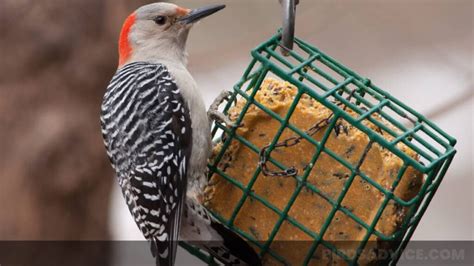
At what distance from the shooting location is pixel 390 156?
3707 mm

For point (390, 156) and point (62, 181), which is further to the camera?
point (62, 181)

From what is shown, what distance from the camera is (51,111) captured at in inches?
222

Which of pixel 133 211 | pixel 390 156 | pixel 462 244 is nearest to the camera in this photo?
pixel 390 156

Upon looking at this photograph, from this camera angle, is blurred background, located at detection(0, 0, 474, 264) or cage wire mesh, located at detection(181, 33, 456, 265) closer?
cage wire mesh, located at detection(181, 33, 456, 265)

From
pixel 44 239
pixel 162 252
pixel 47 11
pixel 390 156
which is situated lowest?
pixel 44 239

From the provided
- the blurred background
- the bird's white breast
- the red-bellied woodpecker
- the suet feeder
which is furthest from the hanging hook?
the blurred background

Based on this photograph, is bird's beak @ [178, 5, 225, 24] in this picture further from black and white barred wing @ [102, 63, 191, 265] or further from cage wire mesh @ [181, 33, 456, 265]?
cage wire mesh @ [181, 33, 456, 265]

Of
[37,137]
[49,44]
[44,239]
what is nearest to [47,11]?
[49,44]

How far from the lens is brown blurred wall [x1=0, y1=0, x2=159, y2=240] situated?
220 inches

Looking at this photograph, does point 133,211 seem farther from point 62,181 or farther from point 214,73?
point 214,73

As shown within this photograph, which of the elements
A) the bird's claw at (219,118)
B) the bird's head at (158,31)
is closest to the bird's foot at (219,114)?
the bird's claw at (219,118)

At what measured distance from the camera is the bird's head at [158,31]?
4.45m

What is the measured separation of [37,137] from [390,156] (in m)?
2.70

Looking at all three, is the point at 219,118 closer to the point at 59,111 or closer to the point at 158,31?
the point at 158,31
